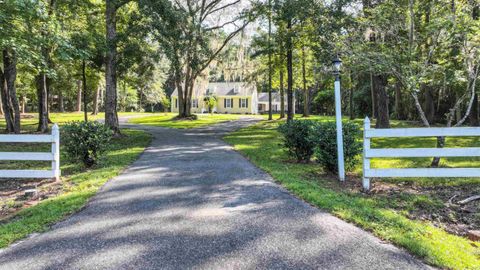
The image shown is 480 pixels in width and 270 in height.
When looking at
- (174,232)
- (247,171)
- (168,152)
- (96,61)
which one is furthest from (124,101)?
(174,232)

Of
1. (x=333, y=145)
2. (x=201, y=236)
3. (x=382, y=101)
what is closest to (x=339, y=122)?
(x=333, y=145)

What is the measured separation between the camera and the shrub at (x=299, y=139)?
28.5 feet

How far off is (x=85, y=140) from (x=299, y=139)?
522 cm

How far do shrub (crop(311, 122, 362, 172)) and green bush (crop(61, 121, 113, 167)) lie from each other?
16.4 feet

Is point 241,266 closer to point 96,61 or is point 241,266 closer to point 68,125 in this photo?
point 68,125

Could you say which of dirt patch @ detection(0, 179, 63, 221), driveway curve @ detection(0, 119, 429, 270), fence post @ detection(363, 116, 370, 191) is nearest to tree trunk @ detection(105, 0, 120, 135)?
dirt patch @ detection(0, 179, 63, 221)

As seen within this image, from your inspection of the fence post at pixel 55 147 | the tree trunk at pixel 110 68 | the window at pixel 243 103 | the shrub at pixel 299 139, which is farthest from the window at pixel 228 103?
the fence post at pixel 55 147

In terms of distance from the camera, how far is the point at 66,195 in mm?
5816

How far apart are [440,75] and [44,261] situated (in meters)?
8.66

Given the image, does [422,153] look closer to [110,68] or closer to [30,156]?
[30,156]

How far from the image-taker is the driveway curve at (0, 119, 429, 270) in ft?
10.6

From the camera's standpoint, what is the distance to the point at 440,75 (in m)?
8.14

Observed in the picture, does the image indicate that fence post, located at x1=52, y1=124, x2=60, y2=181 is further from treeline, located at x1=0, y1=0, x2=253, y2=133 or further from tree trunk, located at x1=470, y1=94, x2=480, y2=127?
tree trunk, located at x1=470, y1=94, x2=480, y2=127

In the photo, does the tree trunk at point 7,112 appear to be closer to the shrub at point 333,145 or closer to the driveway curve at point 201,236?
the driveway curve at point 201,236
